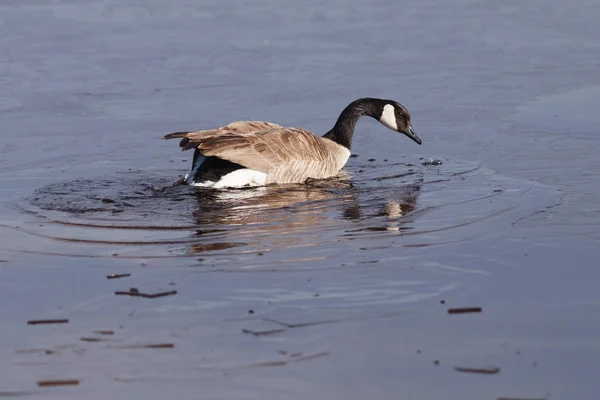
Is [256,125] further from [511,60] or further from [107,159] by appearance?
[511,60]

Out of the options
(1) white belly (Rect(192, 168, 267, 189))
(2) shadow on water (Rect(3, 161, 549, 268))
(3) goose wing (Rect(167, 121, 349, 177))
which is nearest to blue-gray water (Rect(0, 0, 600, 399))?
(2) shadow on water (Rect(3, 161, 549, 268))

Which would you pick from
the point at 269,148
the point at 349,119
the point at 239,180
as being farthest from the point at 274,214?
the point at 349,119

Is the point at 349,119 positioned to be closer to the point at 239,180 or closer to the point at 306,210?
the point at 239,180

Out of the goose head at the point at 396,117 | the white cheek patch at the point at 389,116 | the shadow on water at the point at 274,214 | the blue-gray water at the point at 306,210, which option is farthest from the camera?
the white cheek patch at the point at 389,116

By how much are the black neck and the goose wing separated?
19 centimetres

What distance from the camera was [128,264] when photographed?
6.05 metres

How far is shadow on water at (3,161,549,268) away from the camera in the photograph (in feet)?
21.1

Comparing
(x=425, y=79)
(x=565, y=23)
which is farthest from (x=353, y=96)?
(x=565, y=23)

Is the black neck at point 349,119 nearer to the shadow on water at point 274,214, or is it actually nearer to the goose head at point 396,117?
the goose head at point 396,117

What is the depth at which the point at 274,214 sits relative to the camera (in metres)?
7.56

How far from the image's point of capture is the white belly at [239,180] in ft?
28.7

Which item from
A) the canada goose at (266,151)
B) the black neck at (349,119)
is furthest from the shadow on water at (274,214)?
the black neck at (349,119)

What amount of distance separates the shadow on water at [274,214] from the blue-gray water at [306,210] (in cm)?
3

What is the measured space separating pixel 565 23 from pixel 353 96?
4501mm
